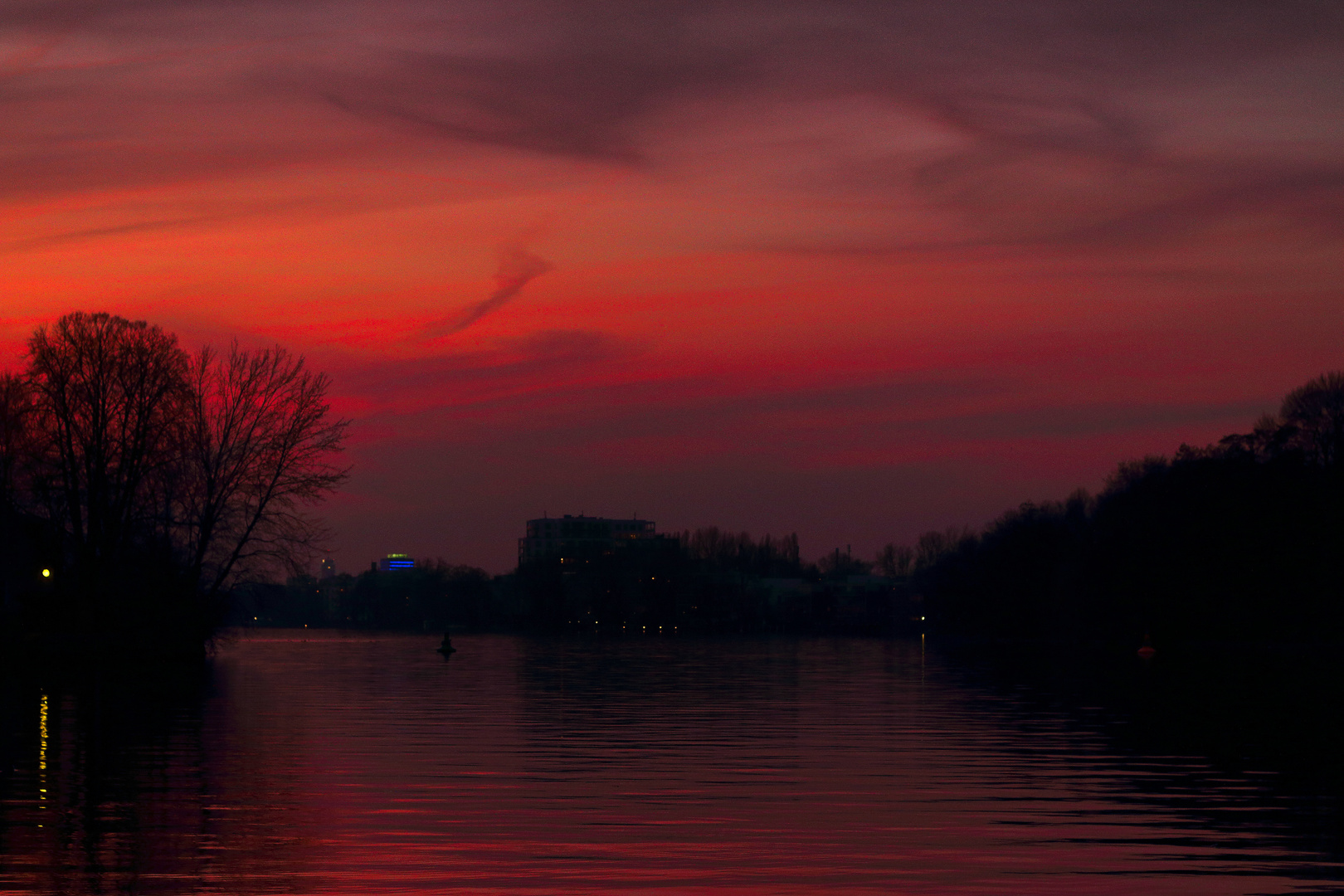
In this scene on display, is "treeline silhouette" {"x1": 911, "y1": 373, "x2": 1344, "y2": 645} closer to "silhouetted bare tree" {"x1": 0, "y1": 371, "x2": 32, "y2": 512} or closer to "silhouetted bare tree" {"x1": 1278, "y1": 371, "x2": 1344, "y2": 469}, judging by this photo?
"silhouetted bare tree" {"x1": 1278, "y1": 371, "x2": 1344, "y2": 469}

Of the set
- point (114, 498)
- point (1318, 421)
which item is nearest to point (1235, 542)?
point (1318, 421)

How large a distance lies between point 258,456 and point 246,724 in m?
44.1

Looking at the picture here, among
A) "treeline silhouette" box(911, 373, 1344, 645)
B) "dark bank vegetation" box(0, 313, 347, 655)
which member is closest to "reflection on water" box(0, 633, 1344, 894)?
"dark bank vegetation" box(0, 313, 347, 655)

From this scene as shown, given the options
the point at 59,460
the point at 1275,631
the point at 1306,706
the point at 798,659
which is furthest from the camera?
the point at 1275,631

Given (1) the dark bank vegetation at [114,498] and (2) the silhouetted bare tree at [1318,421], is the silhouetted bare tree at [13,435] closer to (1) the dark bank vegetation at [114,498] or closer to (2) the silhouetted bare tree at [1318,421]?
(1) the dark bank vegetation at [114,498]

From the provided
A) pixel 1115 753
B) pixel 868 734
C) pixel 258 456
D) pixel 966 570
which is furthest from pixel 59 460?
pixel 966 570

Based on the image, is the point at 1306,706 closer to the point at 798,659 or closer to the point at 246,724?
the point at 246,724

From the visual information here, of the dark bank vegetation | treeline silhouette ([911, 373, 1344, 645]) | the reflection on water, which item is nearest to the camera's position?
the reflection on water

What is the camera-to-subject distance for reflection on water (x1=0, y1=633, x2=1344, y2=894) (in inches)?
627

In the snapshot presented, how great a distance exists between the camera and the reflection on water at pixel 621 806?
15.9 metres

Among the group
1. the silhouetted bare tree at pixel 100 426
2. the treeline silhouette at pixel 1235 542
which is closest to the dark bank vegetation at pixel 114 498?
the silhouetted bare tree at pixel 100 426

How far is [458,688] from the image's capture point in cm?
5419

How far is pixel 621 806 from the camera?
21.4m

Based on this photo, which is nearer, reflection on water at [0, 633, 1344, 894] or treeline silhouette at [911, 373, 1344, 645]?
reflection on water at [0, 633, 1344, 894]
